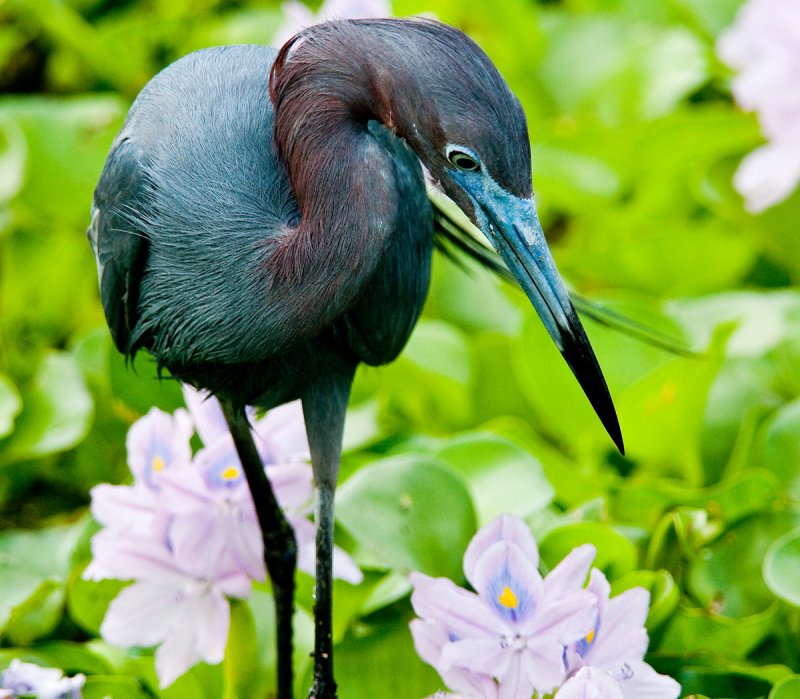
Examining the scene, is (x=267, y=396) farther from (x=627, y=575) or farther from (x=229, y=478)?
(x=627, y=575)

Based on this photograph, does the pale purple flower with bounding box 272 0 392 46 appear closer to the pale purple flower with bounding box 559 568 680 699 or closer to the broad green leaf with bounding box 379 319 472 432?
the broad green leaf with bounding box 379 319 472 432

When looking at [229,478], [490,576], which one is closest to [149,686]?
[229,478]

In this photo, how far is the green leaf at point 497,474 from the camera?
2.23 m

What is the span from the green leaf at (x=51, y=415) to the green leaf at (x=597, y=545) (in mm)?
1015

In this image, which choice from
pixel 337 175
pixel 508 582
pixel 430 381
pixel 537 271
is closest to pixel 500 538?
pixel 508 582

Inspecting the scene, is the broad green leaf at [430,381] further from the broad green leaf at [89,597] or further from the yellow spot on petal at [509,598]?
the yellow spot on petal at [509,598]

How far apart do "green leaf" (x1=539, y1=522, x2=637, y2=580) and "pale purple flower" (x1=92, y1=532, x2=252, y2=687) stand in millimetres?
518

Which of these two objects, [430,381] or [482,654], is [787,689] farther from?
[430,381]

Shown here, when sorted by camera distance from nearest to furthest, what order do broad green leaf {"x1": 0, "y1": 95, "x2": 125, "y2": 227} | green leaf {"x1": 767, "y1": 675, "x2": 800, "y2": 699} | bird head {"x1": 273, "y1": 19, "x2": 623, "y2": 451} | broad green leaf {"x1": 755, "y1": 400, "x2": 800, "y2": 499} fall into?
bird head {"x1": 273, "y1": 19, "x2": 623, "y2": 451}
green leaf {"x1": 767, "y1": 675, "x2": 800, "y2": 699}
broad green leaf {"x1": 755, "y1": 400, "x2": 800, "y2": 499}
broad green leaf {"x1": 0, "y1": 95, "x2": 125, "y2": 227}

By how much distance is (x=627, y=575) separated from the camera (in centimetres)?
202

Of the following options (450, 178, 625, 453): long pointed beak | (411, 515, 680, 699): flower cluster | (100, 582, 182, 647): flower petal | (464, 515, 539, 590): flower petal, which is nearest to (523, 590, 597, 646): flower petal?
(411, 515, 680, 699): flower cluster

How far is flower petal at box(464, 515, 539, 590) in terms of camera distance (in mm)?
1763

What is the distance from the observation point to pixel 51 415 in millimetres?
2623

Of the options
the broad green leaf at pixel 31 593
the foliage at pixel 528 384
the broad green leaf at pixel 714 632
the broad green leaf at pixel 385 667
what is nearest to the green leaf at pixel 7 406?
the foliage at pixel 528 384
